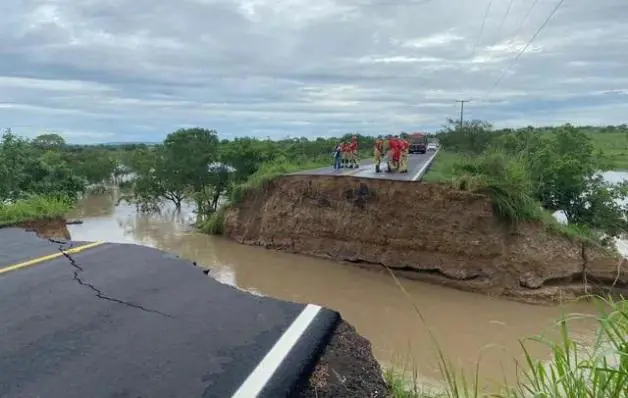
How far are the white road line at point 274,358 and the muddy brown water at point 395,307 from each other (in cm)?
397

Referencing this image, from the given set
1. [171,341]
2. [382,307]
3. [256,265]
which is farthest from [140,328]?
[256,265]

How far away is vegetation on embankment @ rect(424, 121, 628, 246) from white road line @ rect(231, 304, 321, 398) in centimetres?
1655

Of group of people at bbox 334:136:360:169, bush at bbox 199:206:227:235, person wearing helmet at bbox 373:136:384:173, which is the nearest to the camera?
person wearing helmet at bbox 373:136:384:173

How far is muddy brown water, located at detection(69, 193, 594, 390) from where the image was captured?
43.0 ft

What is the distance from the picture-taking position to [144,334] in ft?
15.6

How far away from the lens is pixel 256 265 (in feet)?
79.3

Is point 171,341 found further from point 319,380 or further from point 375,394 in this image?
point 375,394

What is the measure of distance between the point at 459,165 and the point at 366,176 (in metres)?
4.22

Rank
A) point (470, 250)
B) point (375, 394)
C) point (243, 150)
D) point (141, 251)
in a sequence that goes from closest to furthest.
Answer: point (375, 394) → point (141, 251) → point (470, 250) → point (243, 150)

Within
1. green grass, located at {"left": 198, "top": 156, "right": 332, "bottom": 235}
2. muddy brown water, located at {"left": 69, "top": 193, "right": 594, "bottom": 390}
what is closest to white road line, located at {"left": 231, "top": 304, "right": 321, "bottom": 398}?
muddy brown water, located at {"left": 69, "top": 193, "right": 594, "bottom": 390}

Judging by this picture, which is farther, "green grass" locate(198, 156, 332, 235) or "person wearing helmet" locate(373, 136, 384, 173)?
"green grass" locate(198, 156, 332, 235)

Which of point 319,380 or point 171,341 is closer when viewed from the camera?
point 319,380

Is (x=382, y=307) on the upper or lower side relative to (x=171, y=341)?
lower

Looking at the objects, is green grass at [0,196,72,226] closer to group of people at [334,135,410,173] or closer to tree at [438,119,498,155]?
group of people at [334,135,410,173]
